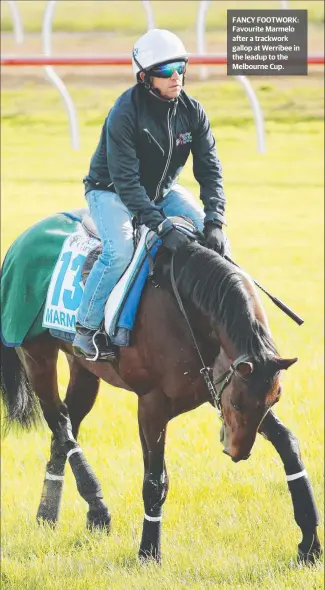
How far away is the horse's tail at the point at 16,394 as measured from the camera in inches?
254

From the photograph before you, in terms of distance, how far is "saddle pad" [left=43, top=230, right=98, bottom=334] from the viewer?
17.8 feet

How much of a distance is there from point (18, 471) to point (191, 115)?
345 centimetres

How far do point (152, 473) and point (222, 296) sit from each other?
105 cm

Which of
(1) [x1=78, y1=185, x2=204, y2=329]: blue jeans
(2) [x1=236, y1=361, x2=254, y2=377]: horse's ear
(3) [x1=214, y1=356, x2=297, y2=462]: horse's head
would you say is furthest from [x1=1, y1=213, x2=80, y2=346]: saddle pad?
(2) [x1=236, y1=361, x2=254, y2=377]: horse's ear

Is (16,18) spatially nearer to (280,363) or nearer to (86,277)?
(86,277)

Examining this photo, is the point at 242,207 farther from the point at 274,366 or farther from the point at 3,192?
the point at 274,366

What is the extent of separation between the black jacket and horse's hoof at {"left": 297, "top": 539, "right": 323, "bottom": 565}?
165cm

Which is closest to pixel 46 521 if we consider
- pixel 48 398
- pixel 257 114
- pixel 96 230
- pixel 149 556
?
pixel 48 398

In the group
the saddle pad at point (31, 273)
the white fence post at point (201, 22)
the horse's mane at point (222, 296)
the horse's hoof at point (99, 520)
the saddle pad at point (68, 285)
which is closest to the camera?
the horse's mane at point (222, 296)

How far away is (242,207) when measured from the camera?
14.1 meters

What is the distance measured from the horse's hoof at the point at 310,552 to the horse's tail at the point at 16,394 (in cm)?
191

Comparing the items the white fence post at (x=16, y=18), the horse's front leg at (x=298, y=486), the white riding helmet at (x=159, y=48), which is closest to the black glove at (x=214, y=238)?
the white riding helmet at (x=159, y=48)

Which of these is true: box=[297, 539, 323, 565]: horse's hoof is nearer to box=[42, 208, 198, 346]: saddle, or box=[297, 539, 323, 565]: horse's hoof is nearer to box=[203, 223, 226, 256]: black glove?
box=[42, 208, 198, 346]: saddle

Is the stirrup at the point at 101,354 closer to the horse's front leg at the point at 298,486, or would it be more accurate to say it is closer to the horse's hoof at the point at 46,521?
the horse's front leg at the point at 298,486
